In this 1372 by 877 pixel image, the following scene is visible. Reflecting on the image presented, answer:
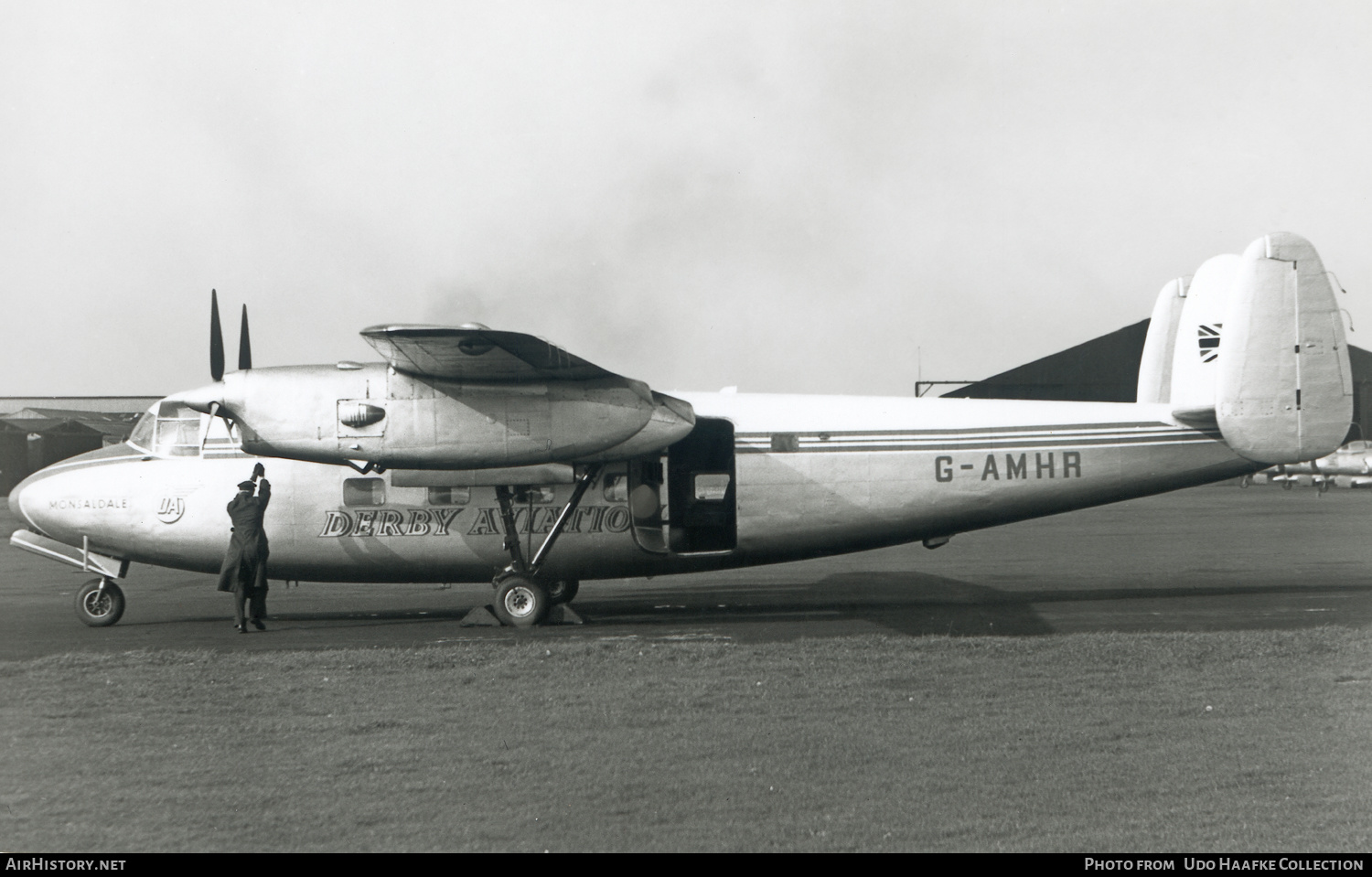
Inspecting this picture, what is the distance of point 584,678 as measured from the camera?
884 centimetres

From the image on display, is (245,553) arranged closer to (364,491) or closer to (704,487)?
(364,491)

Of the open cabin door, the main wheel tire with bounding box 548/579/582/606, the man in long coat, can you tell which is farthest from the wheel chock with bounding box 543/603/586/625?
the man in long coat

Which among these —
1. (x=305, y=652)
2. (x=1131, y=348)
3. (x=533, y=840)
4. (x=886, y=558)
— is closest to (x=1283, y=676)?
(x=533, y=840)

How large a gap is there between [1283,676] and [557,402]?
6.86 meters

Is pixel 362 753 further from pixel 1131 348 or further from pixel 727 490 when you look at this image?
pixel 1131 348

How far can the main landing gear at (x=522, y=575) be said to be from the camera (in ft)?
39.3

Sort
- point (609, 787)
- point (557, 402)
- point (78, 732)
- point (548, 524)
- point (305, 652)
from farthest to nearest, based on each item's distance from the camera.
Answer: point (548, 524) → point (557, 402) → point (305, 652) → point (78, 732) → point (609, 787)

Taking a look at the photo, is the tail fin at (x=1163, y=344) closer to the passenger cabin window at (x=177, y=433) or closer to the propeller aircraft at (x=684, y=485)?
the propeller aircraft at (x=684, y=485)

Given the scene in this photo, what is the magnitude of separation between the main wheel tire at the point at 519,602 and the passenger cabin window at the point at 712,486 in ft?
6.66

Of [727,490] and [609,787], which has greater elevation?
[727,490]

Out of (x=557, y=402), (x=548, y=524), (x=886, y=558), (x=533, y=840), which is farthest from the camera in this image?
(x=886, y=558)

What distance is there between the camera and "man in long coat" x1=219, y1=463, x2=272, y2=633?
39.0 ft

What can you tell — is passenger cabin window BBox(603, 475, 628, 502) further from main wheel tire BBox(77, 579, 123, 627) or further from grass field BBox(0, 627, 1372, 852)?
main wheel tire BBox(77, 579, 123, 627)

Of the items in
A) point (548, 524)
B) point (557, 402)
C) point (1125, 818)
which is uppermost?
point (557, 402)
